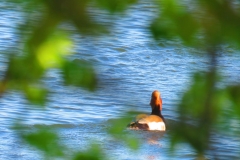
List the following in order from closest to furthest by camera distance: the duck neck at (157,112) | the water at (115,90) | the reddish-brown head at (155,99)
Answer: the water at (115,90), the reddish-brown head at (155,99), the duck neck at (157,112)

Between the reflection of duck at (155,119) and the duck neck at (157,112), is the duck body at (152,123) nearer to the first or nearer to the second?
the reflection of duck at (155,119)

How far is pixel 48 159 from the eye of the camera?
1288 millimetres

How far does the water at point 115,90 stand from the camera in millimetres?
1325

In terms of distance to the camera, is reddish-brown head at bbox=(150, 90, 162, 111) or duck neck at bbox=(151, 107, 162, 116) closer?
reddish-brown head at bbox=(150, 90, 162, 111)

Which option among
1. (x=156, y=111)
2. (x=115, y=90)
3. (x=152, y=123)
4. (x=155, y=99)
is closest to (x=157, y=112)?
(x=156, y=111)

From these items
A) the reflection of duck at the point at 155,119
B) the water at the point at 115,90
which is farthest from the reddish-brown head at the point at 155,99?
the water at the point at 115,90

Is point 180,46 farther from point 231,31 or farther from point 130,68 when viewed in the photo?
point 130,68

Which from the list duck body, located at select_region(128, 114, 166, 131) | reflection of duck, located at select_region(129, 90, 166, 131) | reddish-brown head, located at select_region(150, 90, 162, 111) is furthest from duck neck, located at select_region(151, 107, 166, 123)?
reddish-brown head, located at select_region(150, 90, 162, 111)

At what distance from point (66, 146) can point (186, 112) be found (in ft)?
0.73

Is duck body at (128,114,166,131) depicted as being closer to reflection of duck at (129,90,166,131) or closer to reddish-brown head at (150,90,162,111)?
reflection of duck at (129,90,166,131)

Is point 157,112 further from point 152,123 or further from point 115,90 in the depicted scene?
point 115,90

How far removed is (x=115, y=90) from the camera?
4.34 ft

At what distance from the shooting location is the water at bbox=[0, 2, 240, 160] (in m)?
1.33

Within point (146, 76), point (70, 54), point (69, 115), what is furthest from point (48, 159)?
point (146, 76)
